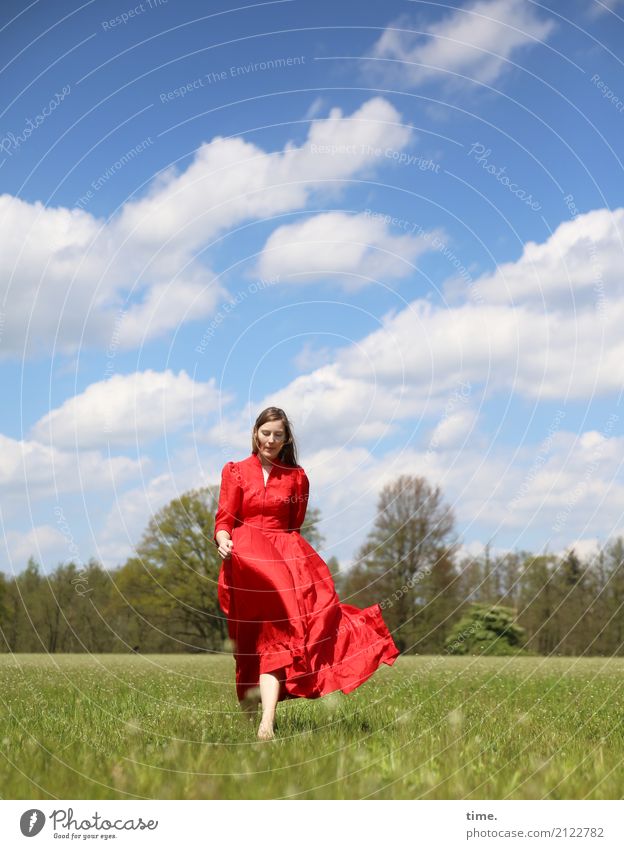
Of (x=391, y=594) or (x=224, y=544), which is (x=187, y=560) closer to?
(x=391, y=594)

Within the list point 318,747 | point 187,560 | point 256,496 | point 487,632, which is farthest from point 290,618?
point 487,632

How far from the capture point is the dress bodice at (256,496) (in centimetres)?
880

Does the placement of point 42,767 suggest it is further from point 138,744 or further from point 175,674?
point 175,674

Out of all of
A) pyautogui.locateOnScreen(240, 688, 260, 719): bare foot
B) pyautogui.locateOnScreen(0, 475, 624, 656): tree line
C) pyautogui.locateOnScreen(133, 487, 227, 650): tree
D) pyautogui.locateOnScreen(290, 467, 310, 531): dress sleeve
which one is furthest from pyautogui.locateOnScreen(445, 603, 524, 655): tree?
pyautogui.locateOnScreen(290, 467, 310, 531): dress sleeve

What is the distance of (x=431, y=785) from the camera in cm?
606

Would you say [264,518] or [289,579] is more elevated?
[264,518]

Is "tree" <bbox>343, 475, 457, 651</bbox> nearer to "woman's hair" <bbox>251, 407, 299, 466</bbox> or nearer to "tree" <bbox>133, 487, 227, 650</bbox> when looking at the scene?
"tree" <bbox>133, 487, 227, 650</bbox>

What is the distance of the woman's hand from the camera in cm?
846

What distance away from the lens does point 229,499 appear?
877 cm

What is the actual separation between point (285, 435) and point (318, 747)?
10.1 feet

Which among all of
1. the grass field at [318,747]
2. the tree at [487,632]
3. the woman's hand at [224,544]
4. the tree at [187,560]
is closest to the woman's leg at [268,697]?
the grass field at [318,747]

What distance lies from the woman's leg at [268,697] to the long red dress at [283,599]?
74mm
